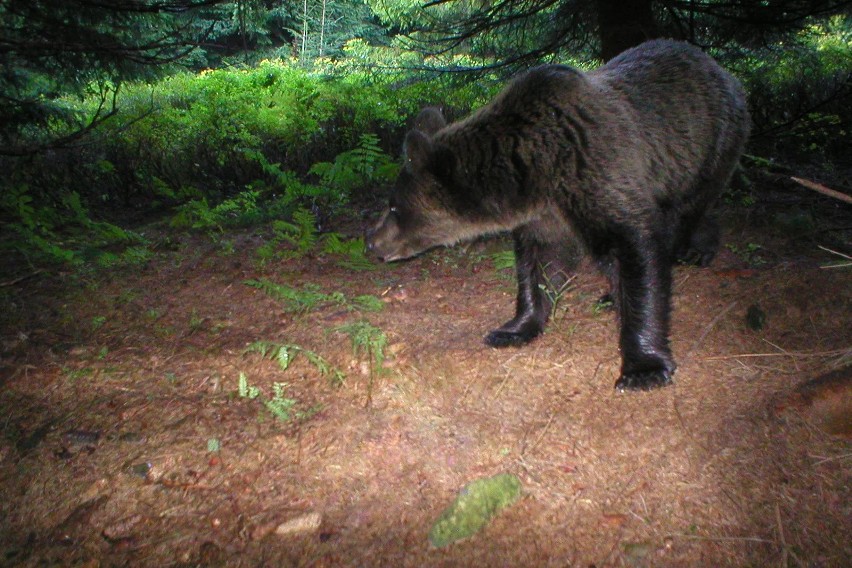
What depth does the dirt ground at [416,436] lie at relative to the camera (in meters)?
2.16

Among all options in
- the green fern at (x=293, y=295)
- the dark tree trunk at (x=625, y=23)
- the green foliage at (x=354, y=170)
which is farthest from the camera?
the green foliage at (x=354, y=170)

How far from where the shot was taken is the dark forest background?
527 centimetres

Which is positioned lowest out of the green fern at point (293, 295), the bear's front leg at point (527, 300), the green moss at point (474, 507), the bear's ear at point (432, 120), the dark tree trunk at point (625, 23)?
the green moss at point (474, 507)

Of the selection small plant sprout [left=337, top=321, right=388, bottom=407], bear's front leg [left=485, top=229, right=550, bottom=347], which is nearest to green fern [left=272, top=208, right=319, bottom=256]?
small plant sprout [left=337, top=321, right=388, bottom=407]

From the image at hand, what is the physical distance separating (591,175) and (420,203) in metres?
1.26

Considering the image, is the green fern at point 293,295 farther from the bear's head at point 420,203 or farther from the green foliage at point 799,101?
the green foliage at point 799,101

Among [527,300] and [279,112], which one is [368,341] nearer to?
[527,300]

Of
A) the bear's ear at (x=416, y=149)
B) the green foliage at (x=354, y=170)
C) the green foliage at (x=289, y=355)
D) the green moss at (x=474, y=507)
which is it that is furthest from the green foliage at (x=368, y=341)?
the green foliage at (x=354, y=170)

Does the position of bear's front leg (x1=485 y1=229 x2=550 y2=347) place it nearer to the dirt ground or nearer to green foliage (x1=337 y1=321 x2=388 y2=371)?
the dirt ground

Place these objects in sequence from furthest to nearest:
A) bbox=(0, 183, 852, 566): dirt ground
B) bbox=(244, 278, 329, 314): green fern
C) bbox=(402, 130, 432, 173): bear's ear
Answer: bbox=(244, 278, 329, 314): green fern → bbox=(402, 130, 432, 173): bear's ear → bbox=(0, 183, 852, 566): dirt ground

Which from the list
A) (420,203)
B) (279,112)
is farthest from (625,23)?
(279,112)

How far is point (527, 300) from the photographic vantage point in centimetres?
400

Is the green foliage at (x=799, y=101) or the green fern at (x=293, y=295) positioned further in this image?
the green foliage at (x=799, y=101)

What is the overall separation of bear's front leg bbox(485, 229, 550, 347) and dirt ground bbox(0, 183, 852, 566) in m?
0.13
